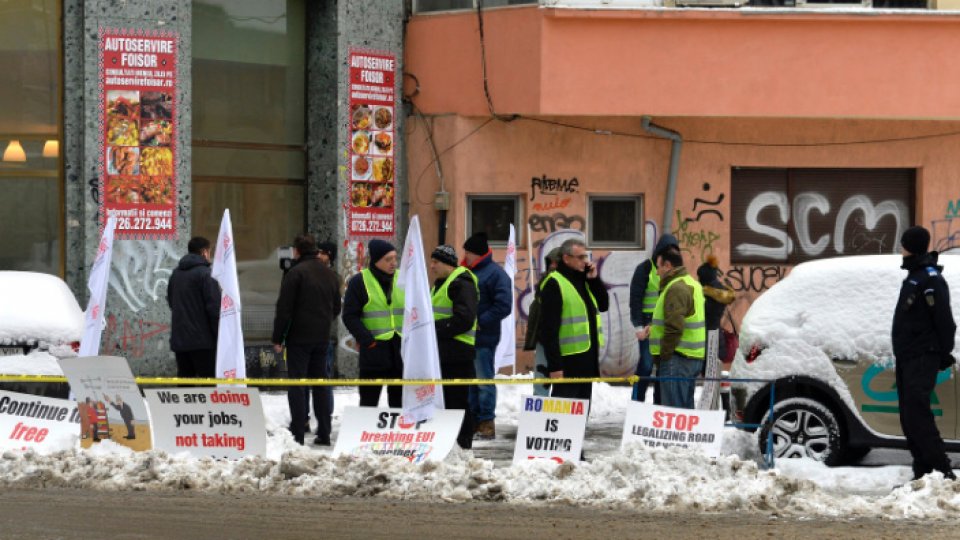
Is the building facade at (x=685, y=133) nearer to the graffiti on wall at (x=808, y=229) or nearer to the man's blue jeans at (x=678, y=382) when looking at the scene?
the graffiti on wall at (x=808, y=229)

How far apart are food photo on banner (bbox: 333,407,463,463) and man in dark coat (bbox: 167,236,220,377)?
96.6 inches

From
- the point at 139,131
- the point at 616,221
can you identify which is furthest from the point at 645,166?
the point at 139,131

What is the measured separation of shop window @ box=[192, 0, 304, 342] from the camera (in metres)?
20.4

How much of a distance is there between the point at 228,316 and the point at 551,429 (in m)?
3.19

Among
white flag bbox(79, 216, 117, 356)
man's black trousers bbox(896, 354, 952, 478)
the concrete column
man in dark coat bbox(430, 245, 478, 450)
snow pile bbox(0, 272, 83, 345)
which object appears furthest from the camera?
the concrete column

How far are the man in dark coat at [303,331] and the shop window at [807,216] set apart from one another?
28.7 feet

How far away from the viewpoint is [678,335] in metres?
13.4

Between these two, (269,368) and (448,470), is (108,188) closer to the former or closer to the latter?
(269,368)

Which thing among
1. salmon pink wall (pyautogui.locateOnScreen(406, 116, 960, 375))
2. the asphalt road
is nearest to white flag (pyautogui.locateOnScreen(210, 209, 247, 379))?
the asphalt road

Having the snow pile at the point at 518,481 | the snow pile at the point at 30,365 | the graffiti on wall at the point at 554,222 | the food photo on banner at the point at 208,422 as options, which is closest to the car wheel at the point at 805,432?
the snow pile at the point at 518,481

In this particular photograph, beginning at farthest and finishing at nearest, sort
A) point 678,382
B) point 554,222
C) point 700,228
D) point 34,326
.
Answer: point 700,228, point 554,222, point 34,326, point 678,382

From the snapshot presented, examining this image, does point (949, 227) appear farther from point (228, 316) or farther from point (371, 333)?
point (228, 316)

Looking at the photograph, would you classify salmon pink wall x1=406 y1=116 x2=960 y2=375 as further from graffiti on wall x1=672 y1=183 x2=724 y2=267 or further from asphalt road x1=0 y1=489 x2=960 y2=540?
asphalt road x1=0 y1=489 x2=960 y2=540

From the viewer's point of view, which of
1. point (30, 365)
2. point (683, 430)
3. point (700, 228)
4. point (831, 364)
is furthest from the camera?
point (700, 228)
